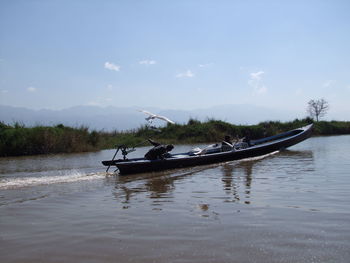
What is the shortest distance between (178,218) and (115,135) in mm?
22551

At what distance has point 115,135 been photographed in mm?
27703

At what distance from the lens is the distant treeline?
18062 mm

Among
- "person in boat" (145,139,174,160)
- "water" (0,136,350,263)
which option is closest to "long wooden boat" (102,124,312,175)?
"person in boat" (145,139,174,160)

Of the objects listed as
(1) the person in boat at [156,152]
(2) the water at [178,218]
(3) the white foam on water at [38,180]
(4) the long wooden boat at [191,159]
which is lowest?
(2) the water at [178,218]

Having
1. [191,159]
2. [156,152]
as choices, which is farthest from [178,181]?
[191,159]

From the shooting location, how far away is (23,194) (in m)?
7.91

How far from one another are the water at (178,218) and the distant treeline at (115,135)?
331cm

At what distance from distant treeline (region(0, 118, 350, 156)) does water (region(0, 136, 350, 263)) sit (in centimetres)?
331

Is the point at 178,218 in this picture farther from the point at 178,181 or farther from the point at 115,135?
the point at 115,135

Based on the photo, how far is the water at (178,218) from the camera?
4172 mm

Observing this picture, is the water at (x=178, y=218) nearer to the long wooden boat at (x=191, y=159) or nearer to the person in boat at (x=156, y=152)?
the long wooden boat at (x=191, y=159)

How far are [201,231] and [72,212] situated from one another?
2.48 metres

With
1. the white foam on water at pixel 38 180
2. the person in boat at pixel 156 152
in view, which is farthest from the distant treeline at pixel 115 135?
the white foam on water at pixel 38 180

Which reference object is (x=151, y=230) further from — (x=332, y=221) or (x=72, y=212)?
(x=332, y=221)
